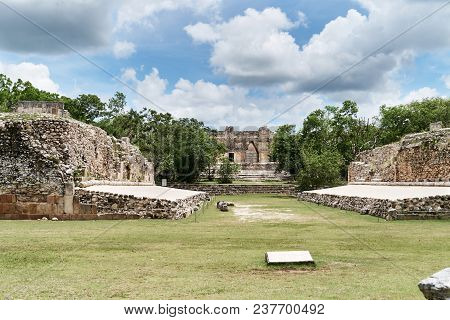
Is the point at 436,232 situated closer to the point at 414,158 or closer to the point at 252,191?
the point at 414,158

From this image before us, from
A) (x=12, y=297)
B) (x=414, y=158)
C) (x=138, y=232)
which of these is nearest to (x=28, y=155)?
(x=138, y=232)

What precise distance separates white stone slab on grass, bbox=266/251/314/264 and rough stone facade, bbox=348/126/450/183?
15.6m

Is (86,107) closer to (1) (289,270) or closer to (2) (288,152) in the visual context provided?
(2) (288,152)

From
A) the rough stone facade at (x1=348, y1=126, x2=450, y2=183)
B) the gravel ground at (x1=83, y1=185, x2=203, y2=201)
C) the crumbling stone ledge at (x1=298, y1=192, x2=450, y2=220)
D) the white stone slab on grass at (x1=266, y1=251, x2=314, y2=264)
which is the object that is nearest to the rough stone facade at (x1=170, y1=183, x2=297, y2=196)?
the rough stone facade at (x1=348, y1=126, x2=450, y2=183)

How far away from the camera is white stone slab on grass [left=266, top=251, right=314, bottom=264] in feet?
24.8

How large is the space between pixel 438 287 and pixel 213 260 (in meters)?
4.30

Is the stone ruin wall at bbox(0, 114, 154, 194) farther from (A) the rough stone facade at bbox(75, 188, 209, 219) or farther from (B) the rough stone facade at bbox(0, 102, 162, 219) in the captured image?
(A) the rough stone facade at bbox(75, 188, 209, 219)

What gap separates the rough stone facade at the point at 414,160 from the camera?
22.0 meters

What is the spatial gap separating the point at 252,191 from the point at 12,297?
110ft

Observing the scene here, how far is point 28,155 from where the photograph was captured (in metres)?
16.8

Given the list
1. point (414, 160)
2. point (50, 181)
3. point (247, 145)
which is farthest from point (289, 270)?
point (247, 145)

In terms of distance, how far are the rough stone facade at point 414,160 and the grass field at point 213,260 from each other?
955 cm

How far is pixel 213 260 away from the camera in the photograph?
8094 mm

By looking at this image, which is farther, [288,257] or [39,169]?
[39,169]
